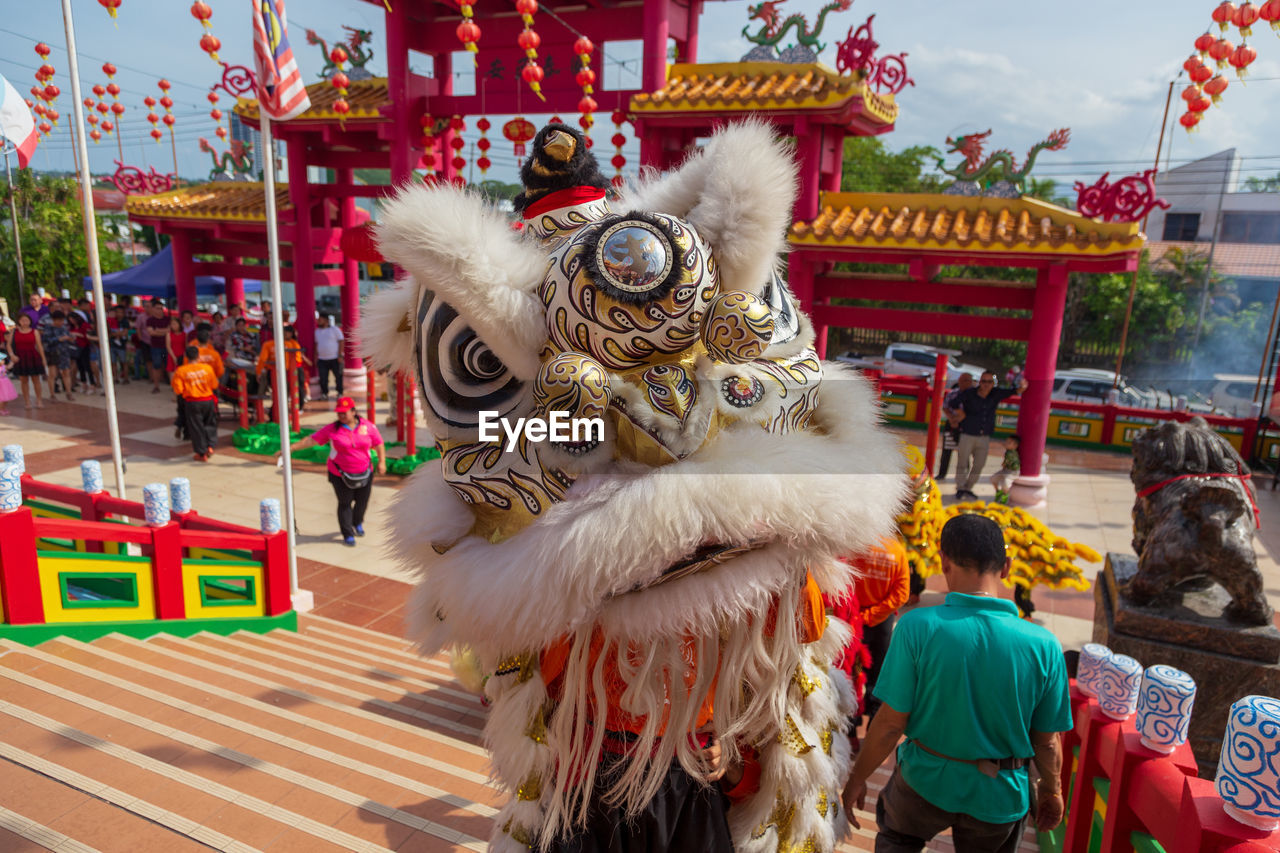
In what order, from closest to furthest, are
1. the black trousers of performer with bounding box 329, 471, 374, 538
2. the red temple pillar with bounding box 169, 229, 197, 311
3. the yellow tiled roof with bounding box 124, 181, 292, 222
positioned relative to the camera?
the black trousers of performer with bounding box 329, 471, 374, 538 < the yellow tiled roof with bounding box 124, 181, 292, 222 < the red temple pillar with bounding box 169, 229, 197, 311

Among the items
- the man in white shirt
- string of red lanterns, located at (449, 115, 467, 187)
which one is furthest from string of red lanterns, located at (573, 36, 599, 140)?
the man in white shirt

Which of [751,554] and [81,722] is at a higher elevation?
[751,554]

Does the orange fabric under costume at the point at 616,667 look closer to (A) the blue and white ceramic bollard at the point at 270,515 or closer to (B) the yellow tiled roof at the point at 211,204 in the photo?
(A) the blue and white ceramic bollard at the point at 270,515

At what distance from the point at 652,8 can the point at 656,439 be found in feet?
27.3

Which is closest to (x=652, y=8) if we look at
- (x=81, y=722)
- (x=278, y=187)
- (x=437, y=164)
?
(x=437, y=164)

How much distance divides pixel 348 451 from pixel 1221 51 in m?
7.84

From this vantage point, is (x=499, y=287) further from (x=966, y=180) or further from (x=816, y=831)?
(x=966, y=180)

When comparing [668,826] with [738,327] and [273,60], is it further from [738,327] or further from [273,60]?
[273,60]

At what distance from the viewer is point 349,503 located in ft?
21.1

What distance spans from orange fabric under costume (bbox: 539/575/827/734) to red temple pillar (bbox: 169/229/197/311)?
13.7m

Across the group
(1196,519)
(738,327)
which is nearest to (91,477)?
(738,327)

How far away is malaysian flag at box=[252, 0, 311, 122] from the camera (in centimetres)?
457

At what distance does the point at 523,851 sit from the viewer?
5.22ft

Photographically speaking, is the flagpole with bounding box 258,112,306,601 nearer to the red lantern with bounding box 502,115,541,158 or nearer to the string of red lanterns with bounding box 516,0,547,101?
the string of red lanterns with bounding box 516,0,547,101
